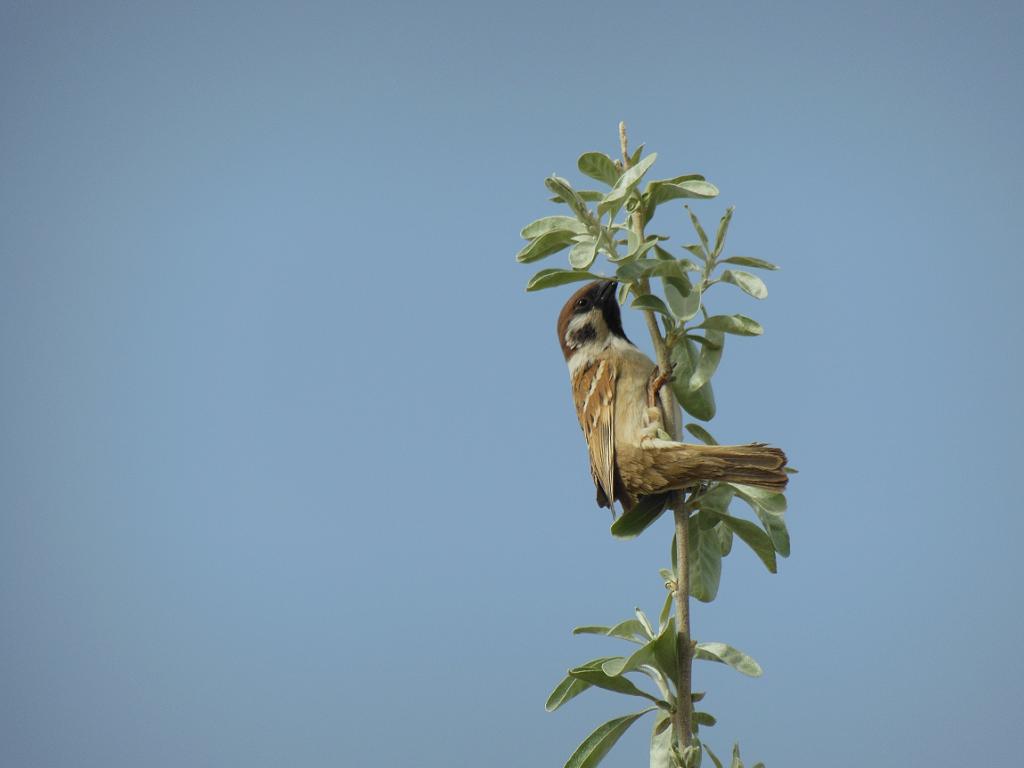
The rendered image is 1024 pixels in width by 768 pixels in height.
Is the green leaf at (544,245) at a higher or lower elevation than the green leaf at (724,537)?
higher

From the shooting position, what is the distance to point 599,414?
1538mm

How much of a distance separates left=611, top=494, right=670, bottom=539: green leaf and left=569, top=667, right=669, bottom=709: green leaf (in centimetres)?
19

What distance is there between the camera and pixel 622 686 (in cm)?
119

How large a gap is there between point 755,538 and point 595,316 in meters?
0.56

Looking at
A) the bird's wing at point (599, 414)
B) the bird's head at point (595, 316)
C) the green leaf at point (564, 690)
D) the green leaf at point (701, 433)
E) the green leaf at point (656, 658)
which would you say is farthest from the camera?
the bird's head at point (595, 316)

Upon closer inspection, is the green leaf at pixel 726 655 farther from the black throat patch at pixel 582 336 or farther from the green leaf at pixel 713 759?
the black throat patch at pixel 582 336

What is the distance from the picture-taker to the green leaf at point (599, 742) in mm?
1218

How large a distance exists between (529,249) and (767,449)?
0.40 metres

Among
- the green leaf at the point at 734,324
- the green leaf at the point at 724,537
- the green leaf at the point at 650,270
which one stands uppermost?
the green leaf at the point at 650,270

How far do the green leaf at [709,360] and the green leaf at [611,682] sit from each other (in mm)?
385

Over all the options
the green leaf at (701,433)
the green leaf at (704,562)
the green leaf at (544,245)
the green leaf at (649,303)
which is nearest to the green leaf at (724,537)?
the green leaf at (704,562)

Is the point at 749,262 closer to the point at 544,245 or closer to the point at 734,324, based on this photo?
the point at 734,324

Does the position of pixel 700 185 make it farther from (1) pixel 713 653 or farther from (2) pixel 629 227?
(1) pixel 713 653

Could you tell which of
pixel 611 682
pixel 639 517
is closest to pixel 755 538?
pixel 639 517
